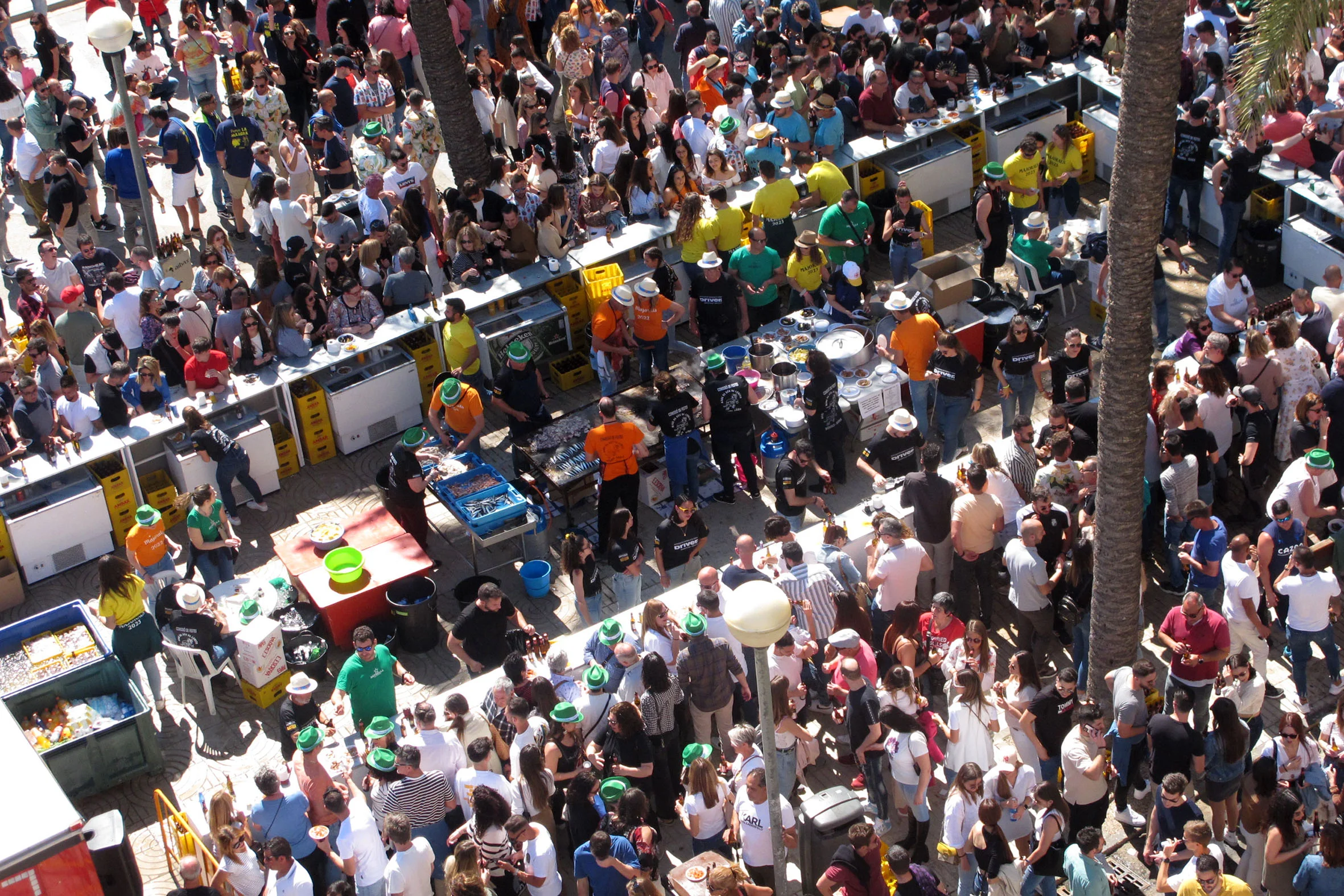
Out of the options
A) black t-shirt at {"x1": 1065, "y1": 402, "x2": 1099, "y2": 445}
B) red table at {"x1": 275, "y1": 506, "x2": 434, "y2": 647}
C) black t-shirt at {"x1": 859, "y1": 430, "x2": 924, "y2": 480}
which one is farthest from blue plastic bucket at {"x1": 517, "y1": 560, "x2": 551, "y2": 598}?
black t-shirt at {"x1": 1065, "y1": 402, "x2": 1099, "y2": 445}

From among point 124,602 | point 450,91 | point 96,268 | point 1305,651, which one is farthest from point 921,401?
point 96,268

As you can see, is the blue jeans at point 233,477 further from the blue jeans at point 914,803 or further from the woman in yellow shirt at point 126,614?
the blue jeans at point 914,803

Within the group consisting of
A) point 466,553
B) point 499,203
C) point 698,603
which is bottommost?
point 466,553

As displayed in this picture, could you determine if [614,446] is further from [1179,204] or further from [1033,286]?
[1179,204]

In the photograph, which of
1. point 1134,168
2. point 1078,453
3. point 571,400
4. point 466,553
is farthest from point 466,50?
point 1134,168

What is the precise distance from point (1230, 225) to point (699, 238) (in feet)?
18.1

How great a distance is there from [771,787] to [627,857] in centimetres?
110

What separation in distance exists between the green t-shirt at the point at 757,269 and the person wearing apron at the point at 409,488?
12.6 feet

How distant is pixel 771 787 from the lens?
9.92m

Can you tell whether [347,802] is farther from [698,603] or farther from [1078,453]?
[1078,453]

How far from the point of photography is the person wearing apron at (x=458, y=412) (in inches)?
590

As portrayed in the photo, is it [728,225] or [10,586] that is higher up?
[728,225]

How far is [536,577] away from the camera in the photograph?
1423 cm

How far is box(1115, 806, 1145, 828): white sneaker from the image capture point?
1152 centimetres
